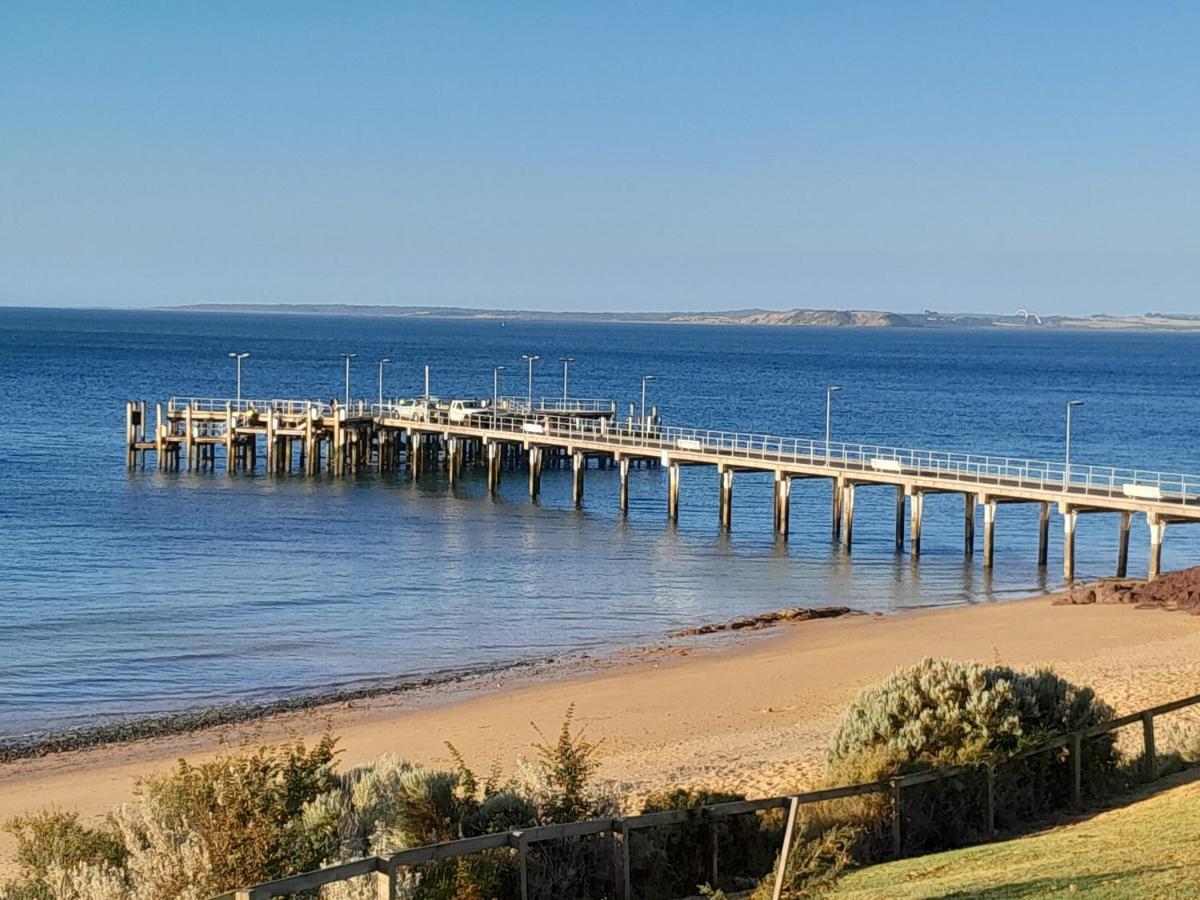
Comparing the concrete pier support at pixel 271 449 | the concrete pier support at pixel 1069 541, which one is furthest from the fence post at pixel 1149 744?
the concrete pier support at pixel 271 449

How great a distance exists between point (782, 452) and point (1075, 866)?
40.2 metres

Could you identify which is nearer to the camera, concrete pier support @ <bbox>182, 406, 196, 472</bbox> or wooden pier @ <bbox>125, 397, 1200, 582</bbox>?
wooden pier @ <bbox>125, 397, 1200, 582</bbox>

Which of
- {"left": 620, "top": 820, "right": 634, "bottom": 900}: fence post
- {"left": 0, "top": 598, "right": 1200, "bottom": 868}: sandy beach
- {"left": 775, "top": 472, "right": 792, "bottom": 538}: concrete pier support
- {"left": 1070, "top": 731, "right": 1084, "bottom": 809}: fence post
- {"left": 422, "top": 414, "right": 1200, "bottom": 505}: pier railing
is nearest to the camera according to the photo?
{"left": 620, "top": 820, "right": 634, "bottom": 900}: fence post

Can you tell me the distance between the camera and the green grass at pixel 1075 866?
11430 mm

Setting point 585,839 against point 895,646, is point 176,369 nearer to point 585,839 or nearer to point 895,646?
point 895,646

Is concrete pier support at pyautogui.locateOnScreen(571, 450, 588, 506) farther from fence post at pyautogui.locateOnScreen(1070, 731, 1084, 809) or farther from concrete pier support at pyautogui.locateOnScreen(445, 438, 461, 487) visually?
fence post at pyautogui.locateOnScreen(1070, 731, 1084, 809)

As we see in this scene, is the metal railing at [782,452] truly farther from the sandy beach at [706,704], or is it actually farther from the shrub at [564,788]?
the shrub at [564,788]

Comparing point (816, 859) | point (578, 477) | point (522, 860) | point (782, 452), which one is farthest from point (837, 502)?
point (522, 860)

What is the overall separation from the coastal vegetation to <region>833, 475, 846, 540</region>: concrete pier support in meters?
33.6

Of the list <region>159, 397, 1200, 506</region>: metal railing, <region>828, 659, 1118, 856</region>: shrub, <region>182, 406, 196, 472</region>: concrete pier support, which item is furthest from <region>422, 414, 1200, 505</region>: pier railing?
<region>828, 659, 1118, 856</region>: shrub

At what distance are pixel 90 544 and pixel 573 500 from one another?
19.6m

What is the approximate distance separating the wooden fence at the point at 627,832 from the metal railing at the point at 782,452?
27985 mm

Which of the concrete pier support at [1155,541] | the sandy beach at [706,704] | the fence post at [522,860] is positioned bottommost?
the sandy beach at [706,704]

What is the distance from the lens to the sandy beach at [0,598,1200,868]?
21594 millimetres
